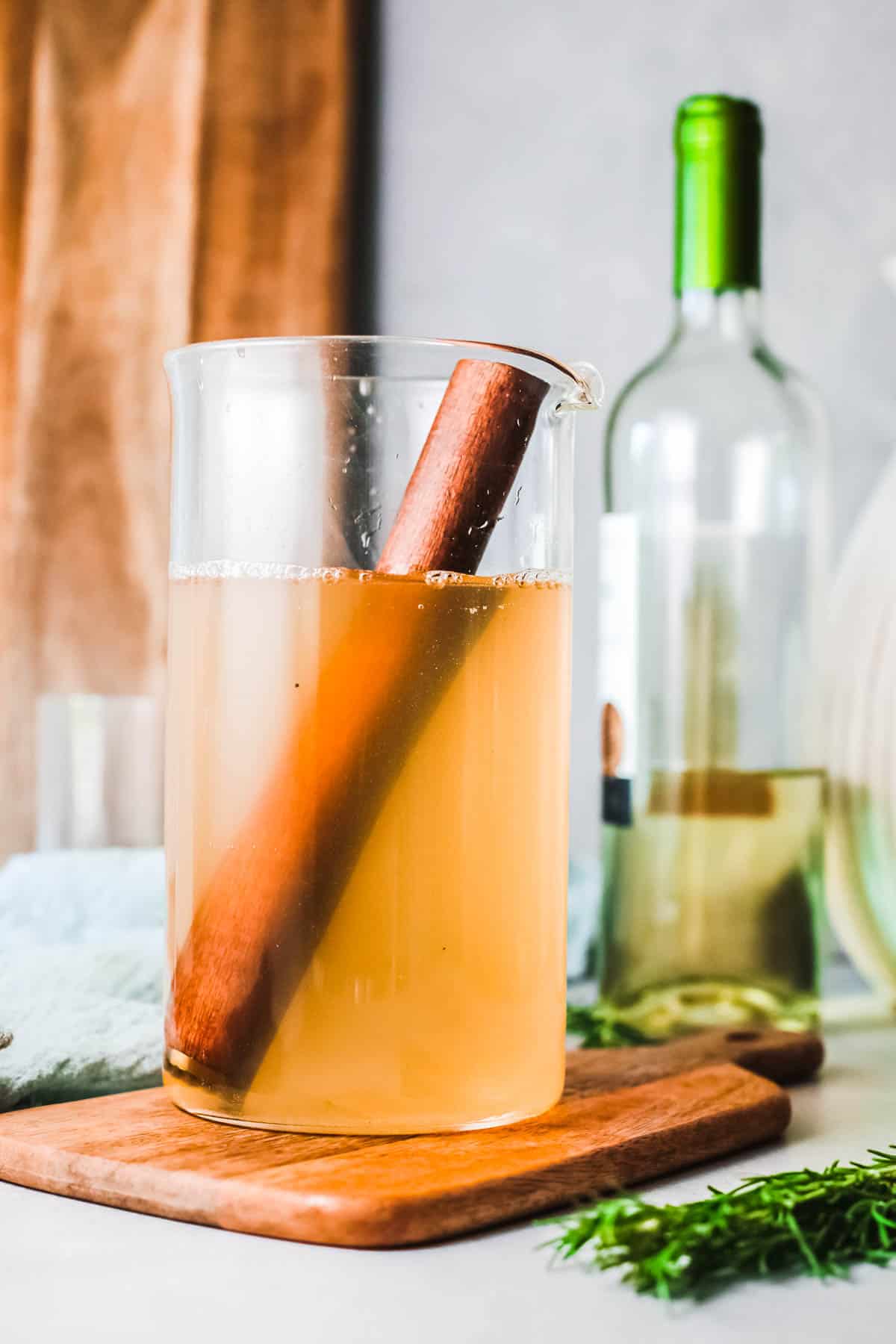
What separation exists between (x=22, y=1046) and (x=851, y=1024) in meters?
0.54

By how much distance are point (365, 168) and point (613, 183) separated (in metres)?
0.37

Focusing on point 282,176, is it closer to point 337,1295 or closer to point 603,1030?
point 603,1030

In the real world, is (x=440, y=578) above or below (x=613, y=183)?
below

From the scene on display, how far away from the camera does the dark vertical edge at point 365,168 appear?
62.0 inches

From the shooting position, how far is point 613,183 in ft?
4.33

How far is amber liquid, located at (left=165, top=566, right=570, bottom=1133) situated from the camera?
0.55m

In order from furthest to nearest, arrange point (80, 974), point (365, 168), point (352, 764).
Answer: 1. point (365, 168)
2. point (80, 974)
3. point (352, 764)

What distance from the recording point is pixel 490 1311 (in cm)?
42

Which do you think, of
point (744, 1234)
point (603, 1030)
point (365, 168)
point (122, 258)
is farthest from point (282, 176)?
point (744, 1234)

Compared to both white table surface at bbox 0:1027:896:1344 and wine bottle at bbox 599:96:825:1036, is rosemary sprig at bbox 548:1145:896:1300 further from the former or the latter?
wine bottle at bbox 599:96:825:1036

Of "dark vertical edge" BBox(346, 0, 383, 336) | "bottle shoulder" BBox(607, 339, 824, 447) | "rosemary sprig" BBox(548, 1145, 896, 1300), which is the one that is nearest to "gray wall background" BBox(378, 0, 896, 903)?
"dark vertical edge" BBox(346, 0, 383, 336)

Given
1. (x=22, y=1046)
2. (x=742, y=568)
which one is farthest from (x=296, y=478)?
(x=742, y=568)

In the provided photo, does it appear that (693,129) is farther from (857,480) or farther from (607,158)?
(607,158)

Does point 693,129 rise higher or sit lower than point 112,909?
higher
